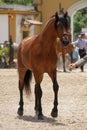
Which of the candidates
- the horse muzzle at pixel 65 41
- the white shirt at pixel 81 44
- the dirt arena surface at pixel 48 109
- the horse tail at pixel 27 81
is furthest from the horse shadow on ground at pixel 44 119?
the white shirt at pixel 81 44

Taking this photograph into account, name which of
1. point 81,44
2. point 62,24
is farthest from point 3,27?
point 62,24

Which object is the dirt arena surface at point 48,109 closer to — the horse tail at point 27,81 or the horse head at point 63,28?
the horse tail at point 27,81

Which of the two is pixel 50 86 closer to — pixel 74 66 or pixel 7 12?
pixel 74 66

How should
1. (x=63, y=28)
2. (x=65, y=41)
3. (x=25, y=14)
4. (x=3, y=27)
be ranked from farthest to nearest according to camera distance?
1. (x=25, y=14)
2. (x=3, y=27)
3. (x=63, y=28)
4. (x=65, y=41)

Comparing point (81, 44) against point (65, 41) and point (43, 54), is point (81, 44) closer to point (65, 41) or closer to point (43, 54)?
point (43, 54)

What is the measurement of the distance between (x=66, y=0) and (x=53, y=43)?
23.5 meters

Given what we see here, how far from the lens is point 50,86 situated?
47.0 ft

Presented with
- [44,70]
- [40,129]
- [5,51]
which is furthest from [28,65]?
[5,51]

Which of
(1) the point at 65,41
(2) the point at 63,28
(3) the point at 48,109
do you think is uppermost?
(2) the point at 63,28

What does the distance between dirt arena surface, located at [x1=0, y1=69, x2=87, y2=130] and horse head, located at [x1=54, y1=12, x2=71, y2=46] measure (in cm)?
133

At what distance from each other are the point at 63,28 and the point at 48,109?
2167 millimetres

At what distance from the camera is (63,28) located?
8.49 metres

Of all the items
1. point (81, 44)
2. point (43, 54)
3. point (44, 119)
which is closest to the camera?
point (44, 119)

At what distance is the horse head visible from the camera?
8391mm
